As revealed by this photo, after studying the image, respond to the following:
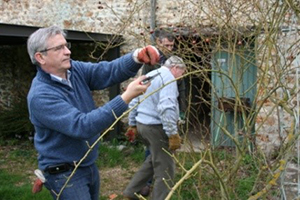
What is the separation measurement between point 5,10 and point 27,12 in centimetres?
48

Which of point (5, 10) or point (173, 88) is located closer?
point (173, 88)

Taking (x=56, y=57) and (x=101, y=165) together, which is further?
(x=101, y=165)

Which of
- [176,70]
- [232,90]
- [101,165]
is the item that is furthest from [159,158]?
[101,165]

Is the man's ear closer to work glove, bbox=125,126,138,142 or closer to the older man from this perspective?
the older man

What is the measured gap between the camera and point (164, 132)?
4.37 meters

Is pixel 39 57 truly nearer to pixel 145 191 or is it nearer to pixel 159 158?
pixel 159 158

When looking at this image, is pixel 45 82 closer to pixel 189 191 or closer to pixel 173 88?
pixel 173 88

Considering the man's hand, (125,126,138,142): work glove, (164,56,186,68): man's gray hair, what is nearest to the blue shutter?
(164,56,186,68): man's gray hair

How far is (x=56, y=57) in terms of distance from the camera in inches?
107

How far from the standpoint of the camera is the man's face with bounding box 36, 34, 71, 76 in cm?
270

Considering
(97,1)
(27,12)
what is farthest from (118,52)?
→ (27,12)

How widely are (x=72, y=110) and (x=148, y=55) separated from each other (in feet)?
2.07

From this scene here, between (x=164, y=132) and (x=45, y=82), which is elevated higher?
(x=45, y=82)

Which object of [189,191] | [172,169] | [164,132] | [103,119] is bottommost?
[189,191]
